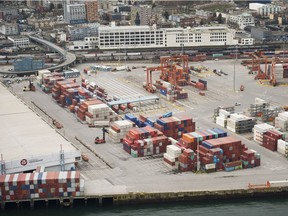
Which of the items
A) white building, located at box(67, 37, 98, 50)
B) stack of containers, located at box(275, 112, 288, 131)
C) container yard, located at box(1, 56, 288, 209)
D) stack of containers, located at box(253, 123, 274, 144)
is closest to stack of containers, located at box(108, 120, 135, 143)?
container yard, located at box(1, 56, 288, 209)

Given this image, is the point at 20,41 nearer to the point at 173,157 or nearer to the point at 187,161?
the point at 173,157

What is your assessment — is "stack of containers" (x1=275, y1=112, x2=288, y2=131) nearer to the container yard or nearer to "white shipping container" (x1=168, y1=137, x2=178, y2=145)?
the container yard

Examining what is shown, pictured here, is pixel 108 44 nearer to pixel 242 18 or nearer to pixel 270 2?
pixel 242 18

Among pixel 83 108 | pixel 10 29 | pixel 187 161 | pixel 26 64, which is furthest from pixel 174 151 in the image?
pixel 10 29

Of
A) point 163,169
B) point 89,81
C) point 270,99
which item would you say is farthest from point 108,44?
point 163,169

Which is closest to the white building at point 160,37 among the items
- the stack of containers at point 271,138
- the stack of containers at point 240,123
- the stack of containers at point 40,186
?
the stack of containers at point 240,123
